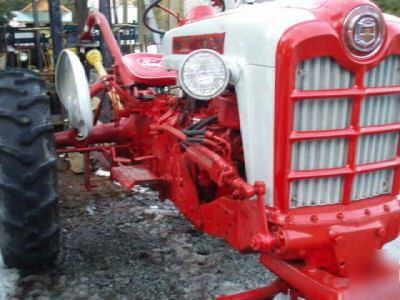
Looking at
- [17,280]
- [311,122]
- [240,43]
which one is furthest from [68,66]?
Result: [311,122]

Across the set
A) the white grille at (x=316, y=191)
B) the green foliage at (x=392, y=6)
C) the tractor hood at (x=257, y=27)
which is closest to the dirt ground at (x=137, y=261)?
the white grille at (x=316, y=191)

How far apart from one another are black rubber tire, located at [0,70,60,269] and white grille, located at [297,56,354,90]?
1640 millimetres

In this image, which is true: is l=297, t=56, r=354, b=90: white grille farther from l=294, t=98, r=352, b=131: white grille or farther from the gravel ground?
the gravel ground

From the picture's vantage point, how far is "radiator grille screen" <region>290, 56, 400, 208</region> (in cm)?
228

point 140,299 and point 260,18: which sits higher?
point 260,18

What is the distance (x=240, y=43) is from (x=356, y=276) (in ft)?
3.62

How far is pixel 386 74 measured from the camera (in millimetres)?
2418

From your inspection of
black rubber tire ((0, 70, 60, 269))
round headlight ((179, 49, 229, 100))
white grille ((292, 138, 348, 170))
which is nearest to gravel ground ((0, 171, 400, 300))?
black rubber tire ((0, 70, 60, 269))

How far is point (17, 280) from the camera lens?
11.3ft

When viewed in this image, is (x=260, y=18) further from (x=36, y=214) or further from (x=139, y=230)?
(x=139, y=230)

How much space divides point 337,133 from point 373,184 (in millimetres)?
381

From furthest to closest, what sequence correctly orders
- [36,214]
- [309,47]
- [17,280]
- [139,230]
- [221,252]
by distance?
[139,230] < [221,252] < [17,280] < [36,214] < [309,47]

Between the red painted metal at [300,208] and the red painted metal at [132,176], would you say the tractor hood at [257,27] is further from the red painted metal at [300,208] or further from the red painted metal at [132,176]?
the red painted metal at [132,176]

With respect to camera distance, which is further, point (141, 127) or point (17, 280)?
point (141, 127)
